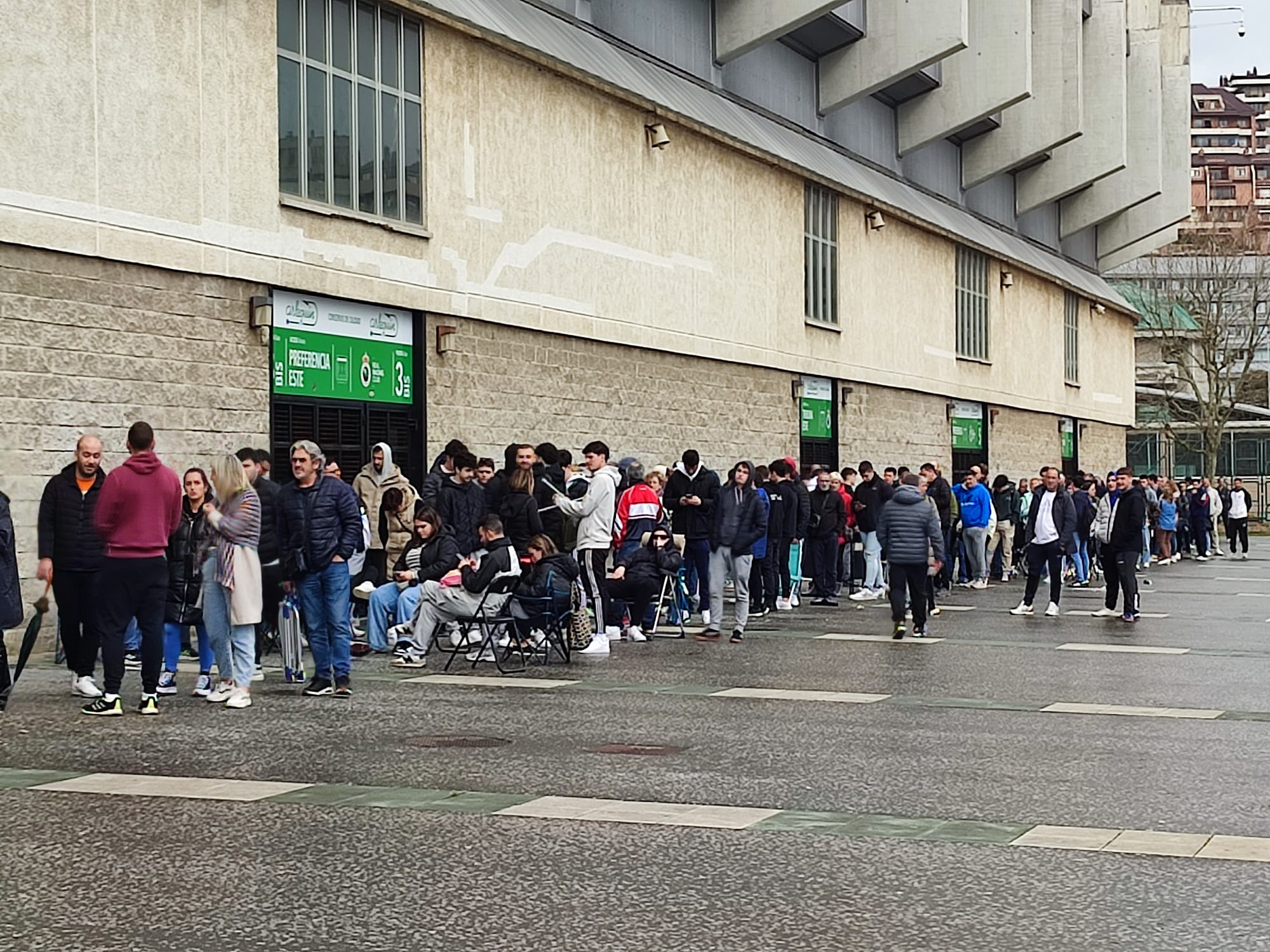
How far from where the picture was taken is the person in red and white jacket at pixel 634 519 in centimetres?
1762

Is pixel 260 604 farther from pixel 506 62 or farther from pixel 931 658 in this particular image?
pixel 506 62

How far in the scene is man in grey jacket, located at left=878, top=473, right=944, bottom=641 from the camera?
1839cm

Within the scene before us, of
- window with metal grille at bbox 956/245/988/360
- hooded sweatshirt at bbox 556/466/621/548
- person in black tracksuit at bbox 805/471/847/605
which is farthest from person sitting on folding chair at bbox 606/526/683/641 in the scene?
window with metal grille at bbox 956/245/988/360

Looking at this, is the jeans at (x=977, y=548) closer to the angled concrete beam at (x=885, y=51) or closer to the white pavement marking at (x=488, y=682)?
the angled concrete beam at (x=885, y=51)

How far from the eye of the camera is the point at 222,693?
501 inches

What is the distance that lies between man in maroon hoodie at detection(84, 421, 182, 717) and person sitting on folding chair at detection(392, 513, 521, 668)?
3328 mm

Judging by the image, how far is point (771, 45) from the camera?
32.3m

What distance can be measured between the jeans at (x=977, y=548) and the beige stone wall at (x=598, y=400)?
376 centimetres

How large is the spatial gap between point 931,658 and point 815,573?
7343 millimetres

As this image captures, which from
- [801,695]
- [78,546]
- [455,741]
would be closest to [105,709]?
[78,546]

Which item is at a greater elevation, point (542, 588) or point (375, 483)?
point (375, 483)

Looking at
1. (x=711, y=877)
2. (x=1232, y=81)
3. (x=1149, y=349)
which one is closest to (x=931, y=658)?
(x=711, y=877)

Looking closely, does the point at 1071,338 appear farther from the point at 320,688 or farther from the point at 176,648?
the point at 176,648

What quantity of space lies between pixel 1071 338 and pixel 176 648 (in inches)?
1551
